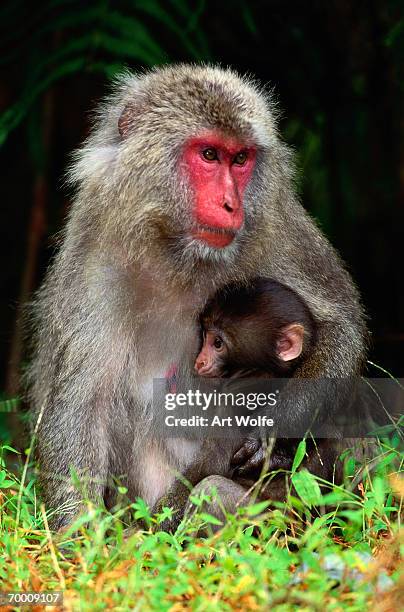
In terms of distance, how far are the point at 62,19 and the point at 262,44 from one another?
2.07 meters

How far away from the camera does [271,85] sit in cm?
950

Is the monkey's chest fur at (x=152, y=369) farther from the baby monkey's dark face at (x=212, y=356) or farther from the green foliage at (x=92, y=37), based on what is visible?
the green foliage at (x=92, y=37)

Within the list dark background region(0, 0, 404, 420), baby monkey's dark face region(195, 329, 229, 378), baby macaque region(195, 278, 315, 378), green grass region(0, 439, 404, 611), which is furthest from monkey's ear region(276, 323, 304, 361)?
dark background region(0, 0, 404, 420)

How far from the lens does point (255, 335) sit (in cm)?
595

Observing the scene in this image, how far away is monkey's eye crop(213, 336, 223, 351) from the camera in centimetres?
588

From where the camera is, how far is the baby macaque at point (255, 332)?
230 inches

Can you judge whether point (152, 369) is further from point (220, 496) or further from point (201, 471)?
point (220, 496)

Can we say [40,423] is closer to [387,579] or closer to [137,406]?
[137,406]

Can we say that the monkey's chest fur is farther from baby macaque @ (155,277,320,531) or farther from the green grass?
the green grass

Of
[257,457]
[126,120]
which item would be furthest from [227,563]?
[126,120]

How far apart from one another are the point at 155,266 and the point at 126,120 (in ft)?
2.85

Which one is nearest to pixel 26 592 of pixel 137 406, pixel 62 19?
pixel 137 406

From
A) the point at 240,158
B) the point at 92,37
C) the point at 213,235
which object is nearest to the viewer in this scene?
the point at 213,235

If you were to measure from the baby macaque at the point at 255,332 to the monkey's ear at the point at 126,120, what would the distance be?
1065 mm
